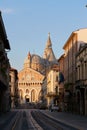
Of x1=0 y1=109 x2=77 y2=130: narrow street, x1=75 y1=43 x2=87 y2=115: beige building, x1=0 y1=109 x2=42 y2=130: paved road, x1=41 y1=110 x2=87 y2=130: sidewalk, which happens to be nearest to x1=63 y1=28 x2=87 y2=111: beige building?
x1=75 y1=43 x2=87 y2=115: beige building

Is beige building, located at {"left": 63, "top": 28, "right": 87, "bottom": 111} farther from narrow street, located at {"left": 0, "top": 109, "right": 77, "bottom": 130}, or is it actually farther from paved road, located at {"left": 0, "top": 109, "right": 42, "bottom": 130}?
paved road, located at {"left": 0, "top": 109, "right": 42, "bottom": 130}

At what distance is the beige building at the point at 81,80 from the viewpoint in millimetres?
73625

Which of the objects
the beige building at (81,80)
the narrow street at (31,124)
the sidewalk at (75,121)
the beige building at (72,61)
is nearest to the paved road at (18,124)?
the narrow street at (31,124)

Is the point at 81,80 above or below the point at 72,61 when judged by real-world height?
below

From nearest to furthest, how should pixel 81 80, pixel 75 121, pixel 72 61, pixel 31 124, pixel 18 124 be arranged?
pixel 31 124
pixel 18 124
pixel 75 121
pixel 81 80
pixel 72 61

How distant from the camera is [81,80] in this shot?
2963 inches

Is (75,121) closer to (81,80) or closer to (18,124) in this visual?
(18,124)

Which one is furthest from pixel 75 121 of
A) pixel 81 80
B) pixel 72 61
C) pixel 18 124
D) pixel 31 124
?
pixel 72 61

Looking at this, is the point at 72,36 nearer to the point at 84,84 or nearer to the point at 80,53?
the point at 80,53

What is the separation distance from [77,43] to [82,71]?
11697 mm

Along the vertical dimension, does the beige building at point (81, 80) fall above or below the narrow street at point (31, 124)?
above

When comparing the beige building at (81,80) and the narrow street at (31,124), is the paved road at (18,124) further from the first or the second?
the beige building at (81,80)

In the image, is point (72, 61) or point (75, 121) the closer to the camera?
point (75, 121)

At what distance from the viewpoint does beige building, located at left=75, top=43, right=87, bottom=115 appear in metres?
73.6
